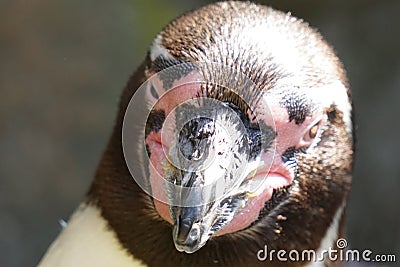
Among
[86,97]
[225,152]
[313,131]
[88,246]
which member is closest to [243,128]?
[225,152]

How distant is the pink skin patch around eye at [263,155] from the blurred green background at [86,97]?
1.51 m

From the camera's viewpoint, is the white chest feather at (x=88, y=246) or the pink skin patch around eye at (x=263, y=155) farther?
the white chest feather at (x=88, y=246)

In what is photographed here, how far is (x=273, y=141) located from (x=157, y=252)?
0.29 meters

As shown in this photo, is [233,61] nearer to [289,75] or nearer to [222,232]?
[289,75]

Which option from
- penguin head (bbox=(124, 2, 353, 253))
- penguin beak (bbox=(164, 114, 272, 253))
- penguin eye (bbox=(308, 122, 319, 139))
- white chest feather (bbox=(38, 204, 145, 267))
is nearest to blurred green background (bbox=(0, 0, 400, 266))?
white chest feather (bbox=(38, 204, 145, 267))

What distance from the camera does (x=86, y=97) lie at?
3.01m

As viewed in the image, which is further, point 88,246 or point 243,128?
point 88,246

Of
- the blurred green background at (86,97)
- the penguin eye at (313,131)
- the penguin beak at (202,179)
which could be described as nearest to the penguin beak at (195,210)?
the penguin beak at (202,179)

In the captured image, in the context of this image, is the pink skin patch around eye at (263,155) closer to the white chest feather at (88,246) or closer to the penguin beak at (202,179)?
the penguin beak at (202,179)

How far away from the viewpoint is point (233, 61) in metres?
1.42

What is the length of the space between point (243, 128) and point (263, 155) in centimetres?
7

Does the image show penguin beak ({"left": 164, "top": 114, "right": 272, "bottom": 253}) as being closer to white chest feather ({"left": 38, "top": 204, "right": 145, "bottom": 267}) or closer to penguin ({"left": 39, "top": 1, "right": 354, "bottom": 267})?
penguin ({"left": 39, "top": 1, "right": 354, "bottom": 267})

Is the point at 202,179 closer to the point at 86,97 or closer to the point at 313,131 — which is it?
the point at 313,131

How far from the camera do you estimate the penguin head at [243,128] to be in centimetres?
132
